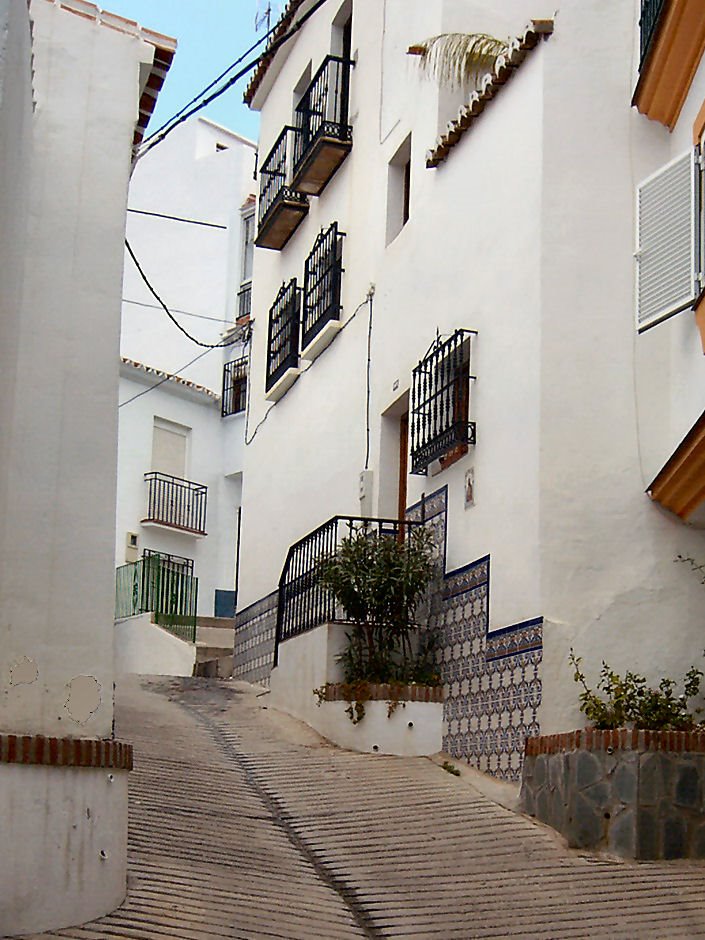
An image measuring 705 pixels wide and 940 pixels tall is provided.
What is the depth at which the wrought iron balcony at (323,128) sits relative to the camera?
18.0 metres

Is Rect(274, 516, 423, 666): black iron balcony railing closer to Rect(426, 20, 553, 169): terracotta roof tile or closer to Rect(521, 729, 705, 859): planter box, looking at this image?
Rect(426, 20, 553, 169): terracotta roof tile

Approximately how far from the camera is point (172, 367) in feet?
102

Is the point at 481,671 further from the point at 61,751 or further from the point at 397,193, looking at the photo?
the point at 397,193

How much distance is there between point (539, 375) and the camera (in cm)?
1145

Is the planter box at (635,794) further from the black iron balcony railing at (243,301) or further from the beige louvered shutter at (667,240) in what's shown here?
the black iron balcony railing at (243,301)

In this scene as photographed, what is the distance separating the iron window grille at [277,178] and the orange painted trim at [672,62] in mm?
8091

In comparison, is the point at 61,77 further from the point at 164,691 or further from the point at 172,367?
the point at 172,367

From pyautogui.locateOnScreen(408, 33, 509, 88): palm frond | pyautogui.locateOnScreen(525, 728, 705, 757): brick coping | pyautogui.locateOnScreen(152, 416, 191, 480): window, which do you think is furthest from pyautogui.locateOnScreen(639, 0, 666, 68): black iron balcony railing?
pyautogui.locateOnScreen(152, 416, 191, 480): window

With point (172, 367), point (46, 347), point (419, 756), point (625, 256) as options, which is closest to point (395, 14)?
point (625, 256)

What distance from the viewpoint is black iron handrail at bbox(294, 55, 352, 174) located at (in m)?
18.1

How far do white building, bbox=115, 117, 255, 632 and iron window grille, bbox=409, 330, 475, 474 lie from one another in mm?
14368

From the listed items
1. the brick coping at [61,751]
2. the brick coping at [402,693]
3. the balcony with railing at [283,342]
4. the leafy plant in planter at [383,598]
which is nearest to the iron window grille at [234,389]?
the balcony with railing at [283,342]

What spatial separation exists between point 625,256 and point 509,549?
257cm

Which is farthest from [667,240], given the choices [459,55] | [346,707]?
[346,707]
